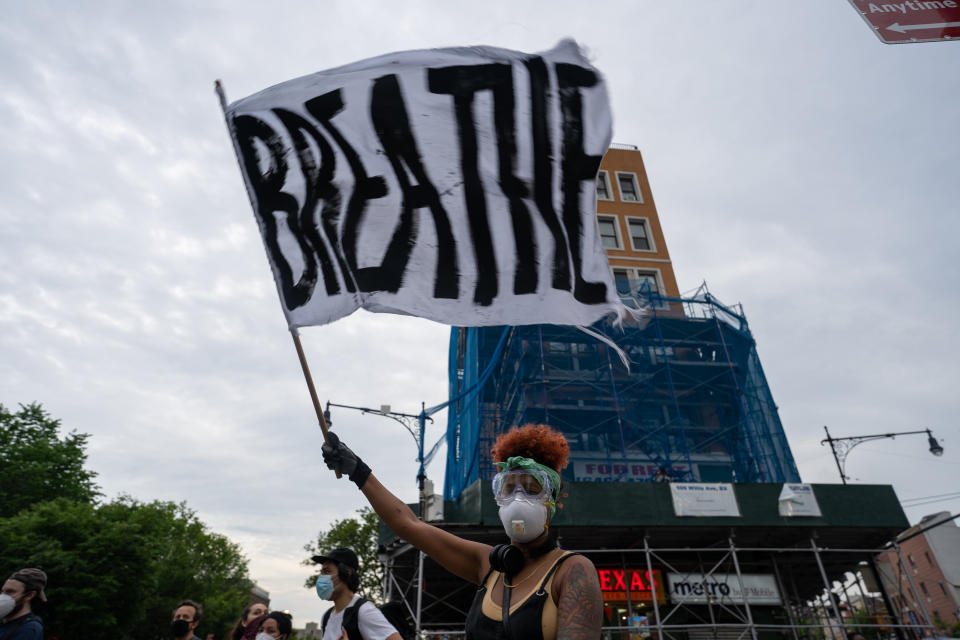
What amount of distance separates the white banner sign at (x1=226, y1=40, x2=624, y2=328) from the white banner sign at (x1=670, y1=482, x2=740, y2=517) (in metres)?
14.4

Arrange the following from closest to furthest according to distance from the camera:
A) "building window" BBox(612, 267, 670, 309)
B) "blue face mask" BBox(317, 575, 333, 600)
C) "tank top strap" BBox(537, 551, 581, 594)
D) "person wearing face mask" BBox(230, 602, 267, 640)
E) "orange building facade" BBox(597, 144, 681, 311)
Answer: "tank top strap" BBox(537, 551, 581, 594) < "blue face mask" BBox(317, 575, 333, 600) < "person wearing face mask" BBox(230, 602, 267, 640) < "building window" BBox(612, 267, 670, 309) < "orange building facade" BBox(597, 144, 681, 311)

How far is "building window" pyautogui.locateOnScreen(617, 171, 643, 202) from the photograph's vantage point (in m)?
33.5

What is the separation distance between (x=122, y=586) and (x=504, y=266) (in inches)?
965

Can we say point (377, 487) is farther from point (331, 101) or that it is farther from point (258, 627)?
point (258, 627)

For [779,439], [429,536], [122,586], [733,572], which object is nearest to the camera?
[429,536]

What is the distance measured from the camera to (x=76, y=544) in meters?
21.8

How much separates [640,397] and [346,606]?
21.9 m

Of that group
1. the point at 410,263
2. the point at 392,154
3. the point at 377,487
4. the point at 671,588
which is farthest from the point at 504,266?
the point at 671,588

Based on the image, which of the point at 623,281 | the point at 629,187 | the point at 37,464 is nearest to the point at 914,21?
the point at 623,281

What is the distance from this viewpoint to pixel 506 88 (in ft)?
16.0

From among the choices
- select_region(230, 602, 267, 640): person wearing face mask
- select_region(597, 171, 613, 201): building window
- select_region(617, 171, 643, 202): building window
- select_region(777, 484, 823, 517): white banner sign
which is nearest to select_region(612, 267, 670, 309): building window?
select_region(597, 171, 613, 201): building window

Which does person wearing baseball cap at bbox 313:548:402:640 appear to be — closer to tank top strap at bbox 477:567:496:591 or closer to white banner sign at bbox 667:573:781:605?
tank top strap at bbox 477:567:496:591

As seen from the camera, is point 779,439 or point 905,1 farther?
point 779,439

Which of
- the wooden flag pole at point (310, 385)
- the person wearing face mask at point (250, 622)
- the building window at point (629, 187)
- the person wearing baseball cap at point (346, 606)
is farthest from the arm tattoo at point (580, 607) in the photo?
the building window at point (629, 187)
